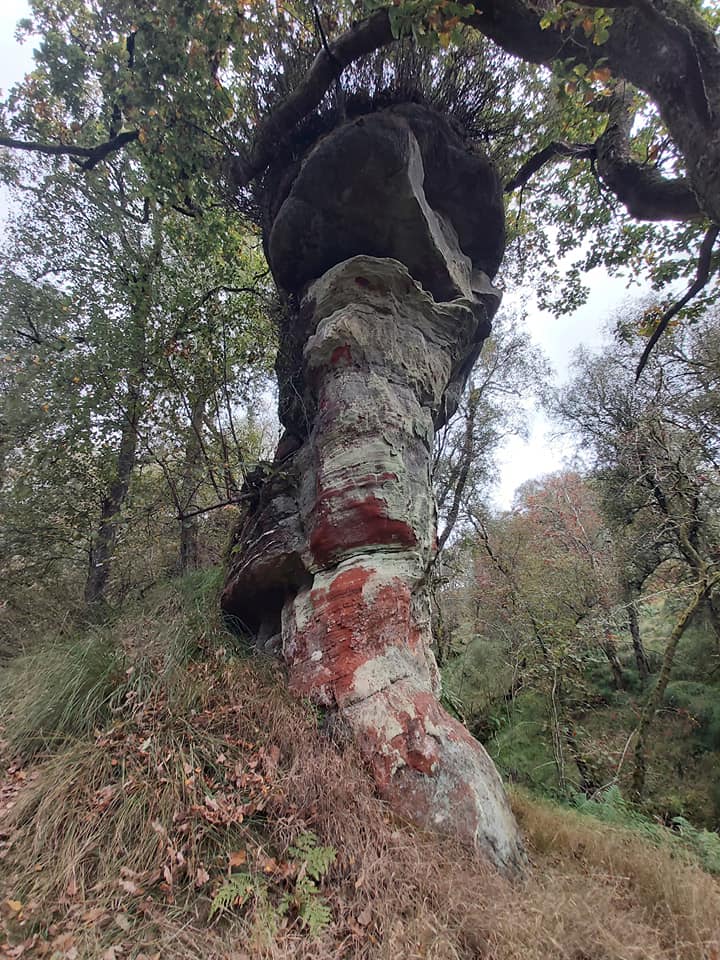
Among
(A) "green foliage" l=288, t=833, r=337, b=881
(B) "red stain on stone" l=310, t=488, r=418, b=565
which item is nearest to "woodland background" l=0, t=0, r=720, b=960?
(A) "green foliage" l=288, t=833, r=337, b=881

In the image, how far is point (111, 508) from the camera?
5887 mm

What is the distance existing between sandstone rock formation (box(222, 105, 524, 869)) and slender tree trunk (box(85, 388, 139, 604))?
1.88m

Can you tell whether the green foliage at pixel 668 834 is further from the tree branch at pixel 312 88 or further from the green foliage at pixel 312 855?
the tree branch at pixel 312 88

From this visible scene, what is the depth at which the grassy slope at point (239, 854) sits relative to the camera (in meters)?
1.89

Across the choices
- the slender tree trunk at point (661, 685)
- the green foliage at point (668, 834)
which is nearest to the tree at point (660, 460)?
the slender tree trunk at point (661, 685)

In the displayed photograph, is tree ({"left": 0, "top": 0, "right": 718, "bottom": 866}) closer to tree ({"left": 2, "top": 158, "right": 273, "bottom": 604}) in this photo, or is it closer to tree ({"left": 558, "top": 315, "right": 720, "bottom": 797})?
tree ({"left": 2, "top": 158, "right": 273, "bottom": 604})

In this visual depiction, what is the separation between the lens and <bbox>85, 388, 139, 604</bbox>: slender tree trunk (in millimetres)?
5613

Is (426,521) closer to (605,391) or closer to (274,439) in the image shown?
(274,439)

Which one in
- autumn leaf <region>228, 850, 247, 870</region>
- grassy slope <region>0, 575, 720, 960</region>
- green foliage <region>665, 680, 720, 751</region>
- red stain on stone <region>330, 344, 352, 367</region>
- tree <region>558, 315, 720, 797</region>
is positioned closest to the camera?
grassy slope <region>0, 575, 720, 960</region>

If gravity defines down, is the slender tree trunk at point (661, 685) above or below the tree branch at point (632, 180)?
below

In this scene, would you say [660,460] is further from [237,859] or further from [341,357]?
[237,859]

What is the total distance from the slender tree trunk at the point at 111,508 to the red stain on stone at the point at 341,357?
272 cm

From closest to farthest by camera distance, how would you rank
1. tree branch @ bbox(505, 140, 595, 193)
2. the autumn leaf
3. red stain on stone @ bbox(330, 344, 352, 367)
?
1. the autumn leaf
2. red stain on stone @ bbox(330, 344, 352, 367)
3. tree branch @ bbox(505, 140, 595, 193)

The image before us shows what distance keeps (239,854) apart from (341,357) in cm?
426
